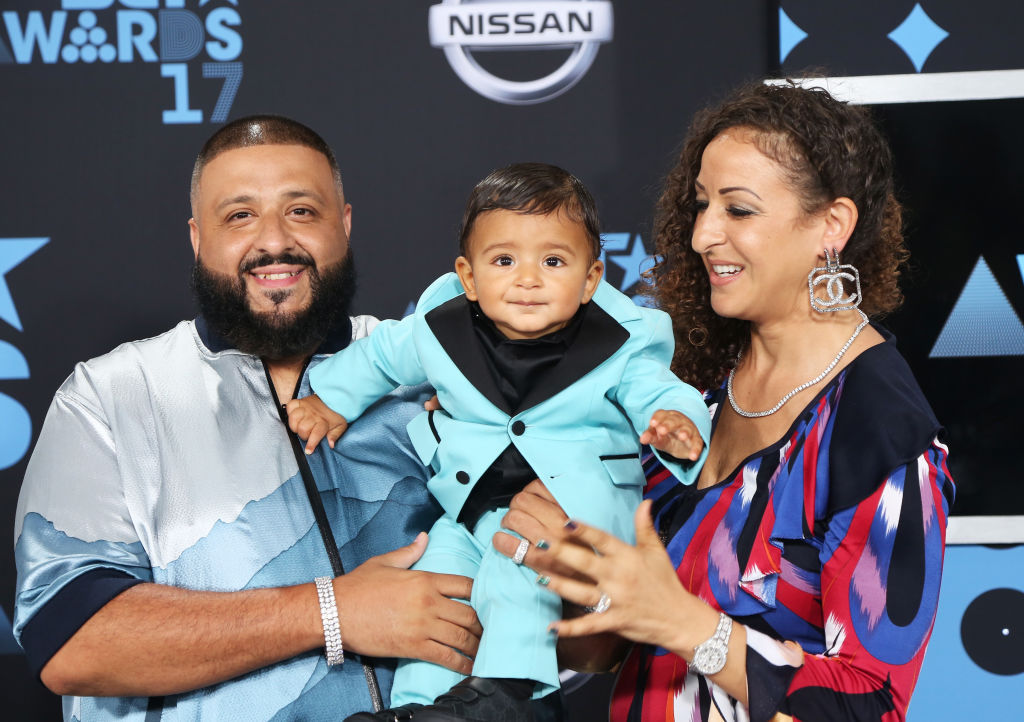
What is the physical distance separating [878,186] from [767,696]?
1.03m

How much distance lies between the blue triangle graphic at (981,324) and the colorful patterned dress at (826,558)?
1.41 metres

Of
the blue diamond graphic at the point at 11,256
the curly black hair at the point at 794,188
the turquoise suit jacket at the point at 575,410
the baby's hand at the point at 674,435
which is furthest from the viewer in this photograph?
the blue diamond graphic at the point at 11,256

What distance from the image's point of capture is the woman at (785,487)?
63.2 inches

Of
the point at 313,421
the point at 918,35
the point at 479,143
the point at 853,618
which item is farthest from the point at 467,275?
the point at 918,35

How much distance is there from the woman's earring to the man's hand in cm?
88

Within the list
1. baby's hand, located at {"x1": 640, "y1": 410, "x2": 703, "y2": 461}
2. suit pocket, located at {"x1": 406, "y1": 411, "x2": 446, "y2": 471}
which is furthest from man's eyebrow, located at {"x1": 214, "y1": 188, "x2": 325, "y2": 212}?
baby's hand, located at {"x1": 640, "y1": 410, "x2": 703, "y2": 461}

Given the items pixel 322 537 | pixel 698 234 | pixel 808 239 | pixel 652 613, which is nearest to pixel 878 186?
pixel 808 239

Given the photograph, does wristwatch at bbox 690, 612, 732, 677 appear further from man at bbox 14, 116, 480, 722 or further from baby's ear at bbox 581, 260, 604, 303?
baby's ear at bbox 581, 260, 604, 303

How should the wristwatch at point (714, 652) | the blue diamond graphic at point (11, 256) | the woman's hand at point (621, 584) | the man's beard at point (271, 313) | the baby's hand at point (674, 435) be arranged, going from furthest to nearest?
the blue diamond graphic at point (11, 256) < the man's beard at point (271, 313) < the baby's hand at point (674, 435) < the wristwatch at point (714, 652) < the woman's hand at point (621, 584)

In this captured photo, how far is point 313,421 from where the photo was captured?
6.56 ft

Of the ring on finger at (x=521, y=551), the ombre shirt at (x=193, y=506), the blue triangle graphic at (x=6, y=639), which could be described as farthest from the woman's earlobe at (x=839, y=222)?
the blue triangle graphic at (x=6, y=639)

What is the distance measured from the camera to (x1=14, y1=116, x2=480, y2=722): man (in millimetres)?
1783

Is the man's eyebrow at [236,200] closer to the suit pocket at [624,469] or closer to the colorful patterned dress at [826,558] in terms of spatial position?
the suit pocket at [624,469]

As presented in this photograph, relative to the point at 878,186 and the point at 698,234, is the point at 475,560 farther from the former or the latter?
the point at 878,186
